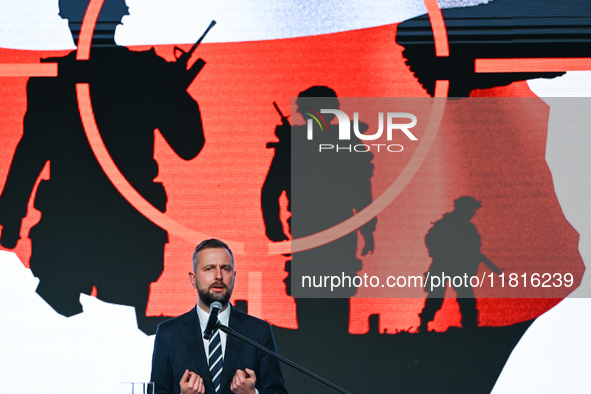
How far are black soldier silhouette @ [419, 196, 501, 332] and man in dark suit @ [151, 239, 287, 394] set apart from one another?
4.24 feet

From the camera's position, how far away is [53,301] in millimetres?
3707

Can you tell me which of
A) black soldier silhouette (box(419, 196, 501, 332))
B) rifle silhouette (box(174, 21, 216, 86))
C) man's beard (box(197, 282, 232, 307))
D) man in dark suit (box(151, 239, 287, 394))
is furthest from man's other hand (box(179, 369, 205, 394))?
rifle silhouette (box(174, 21, 216, 86))

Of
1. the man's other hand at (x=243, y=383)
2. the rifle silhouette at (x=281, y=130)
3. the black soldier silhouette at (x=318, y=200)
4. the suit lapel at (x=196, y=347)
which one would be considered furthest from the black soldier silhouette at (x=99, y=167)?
the man's other hand at (x=243, y=383)

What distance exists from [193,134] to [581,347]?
248cm

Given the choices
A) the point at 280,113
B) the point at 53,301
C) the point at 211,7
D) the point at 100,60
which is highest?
the point at 211,7

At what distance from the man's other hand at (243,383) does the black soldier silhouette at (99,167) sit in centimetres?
141

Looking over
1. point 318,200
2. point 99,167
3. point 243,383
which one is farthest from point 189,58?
point 243,383

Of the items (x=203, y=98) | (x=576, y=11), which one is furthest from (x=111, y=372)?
(x=576, y=11)

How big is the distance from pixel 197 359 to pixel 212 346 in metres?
0.08

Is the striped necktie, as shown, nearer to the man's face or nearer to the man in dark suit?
the man in dark suit

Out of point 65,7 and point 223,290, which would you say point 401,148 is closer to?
point 223,290

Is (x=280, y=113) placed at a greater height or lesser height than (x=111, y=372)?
greater

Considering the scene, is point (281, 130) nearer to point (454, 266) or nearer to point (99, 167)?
point (99, 167)

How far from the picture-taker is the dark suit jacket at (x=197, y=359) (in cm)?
259
